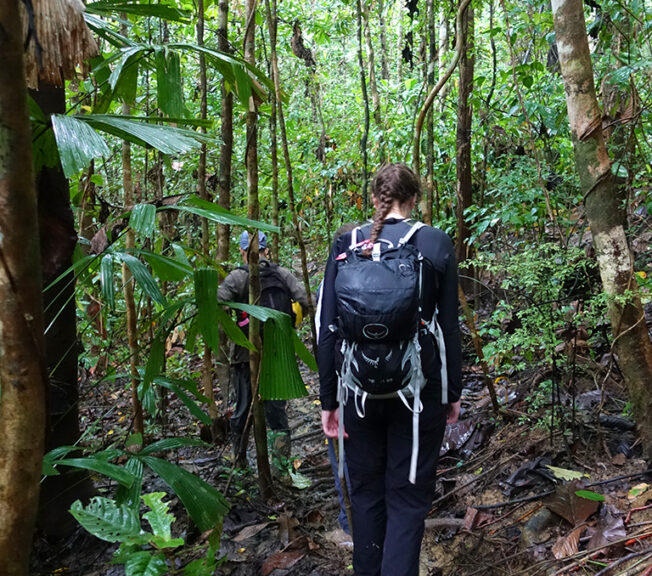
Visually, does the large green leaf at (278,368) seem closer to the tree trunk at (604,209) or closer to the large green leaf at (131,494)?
the large green leaf at (131,494)

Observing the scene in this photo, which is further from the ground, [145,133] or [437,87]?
[437,87]

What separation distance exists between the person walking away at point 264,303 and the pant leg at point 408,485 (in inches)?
82.3

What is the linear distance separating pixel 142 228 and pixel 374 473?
4.95 ft

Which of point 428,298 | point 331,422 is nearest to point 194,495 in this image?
point 331,422

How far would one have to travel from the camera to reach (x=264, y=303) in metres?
4.57

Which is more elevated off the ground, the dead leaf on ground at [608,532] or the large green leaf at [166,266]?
the large green leaf at [166,266]

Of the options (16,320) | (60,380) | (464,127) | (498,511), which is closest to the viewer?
(16,320)

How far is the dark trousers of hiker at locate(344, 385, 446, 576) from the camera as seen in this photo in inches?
94.4

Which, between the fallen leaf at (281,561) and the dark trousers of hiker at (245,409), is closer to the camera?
the fallen leaf at (281,561)

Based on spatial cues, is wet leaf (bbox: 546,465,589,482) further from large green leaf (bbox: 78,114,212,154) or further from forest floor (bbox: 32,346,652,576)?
large green leaf (bbox: 78,114,212,154)

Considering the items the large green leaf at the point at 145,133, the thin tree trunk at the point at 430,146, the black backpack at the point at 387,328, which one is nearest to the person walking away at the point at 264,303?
the thin tree trunk at the point at 430,146

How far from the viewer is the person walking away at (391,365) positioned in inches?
87.8

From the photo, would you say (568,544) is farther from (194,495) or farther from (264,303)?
(264,303)

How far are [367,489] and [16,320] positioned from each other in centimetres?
198
